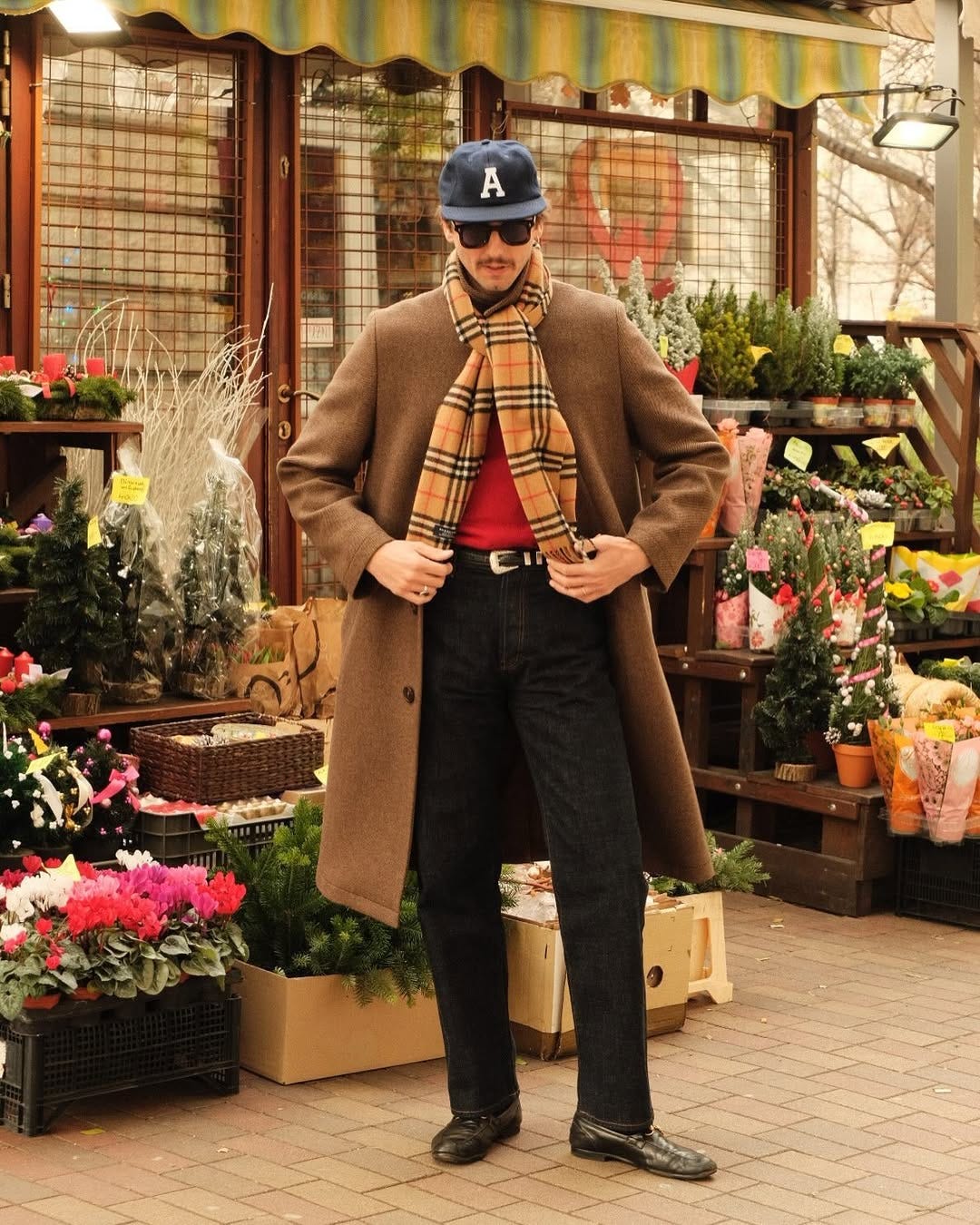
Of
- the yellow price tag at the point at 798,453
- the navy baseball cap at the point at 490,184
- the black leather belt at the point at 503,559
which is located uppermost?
the navy baseball cap at the point at 490,184

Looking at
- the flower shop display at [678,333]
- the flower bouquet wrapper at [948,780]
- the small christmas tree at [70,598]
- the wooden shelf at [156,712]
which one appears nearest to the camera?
the small christmas tree at [70,598]

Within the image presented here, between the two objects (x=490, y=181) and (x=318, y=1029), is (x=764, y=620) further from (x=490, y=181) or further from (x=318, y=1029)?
(x=490, y=181)

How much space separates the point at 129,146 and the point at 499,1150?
4.76 metres

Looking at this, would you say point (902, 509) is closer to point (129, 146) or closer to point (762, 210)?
point (762, 210)

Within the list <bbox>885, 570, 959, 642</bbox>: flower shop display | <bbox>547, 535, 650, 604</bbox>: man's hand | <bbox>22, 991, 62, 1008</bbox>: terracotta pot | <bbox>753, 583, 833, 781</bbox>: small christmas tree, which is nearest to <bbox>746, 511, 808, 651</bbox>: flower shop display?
<bbox>753, 583, 833, 781</bbox>: small christmas tree

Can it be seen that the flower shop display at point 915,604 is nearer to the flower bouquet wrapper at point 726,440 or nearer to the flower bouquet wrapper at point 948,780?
the flower bouquet wrapper at point 726,440

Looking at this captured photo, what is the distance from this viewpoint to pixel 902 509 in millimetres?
8414

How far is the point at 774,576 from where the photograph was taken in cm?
688

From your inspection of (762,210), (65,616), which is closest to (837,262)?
(762,210)

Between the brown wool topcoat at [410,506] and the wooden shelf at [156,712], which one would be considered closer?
the brown wool topcoat at [410,506]

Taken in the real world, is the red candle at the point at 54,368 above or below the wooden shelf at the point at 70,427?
above

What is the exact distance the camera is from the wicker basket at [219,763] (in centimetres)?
540

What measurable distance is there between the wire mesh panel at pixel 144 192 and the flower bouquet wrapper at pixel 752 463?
7.21ft

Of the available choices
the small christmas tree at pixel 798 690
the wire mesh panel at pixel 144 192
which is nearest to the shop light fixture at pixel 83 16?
the wire mesh panel at pixel 144 192
